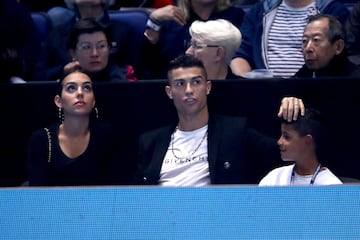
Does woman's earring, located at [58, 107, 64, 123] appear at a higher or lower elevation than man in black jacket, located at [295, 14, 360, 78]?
lower

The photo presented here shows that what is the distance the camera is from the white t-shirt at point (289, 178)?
3.55 m

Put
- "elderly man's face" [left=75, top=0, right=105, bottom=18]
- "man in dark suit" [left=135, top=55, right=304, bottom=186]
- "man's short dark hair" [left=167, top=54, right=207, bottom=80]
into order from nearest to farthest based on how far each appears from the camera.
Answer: "man in dark suit" [left=135, top=55, right=304, bottom=186]
"man's short dark hair" [left=167, top=54, right=207, bottom=80]
"elderly man's face" [left=75, top=0, right=105, bottom=18]

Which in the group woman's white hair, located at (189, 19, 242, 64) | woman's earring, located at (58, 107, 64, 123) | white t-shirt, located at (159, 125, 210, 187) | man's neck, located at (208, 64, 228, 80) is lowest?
white t-shirt, located at (159, 125, 210, 187)

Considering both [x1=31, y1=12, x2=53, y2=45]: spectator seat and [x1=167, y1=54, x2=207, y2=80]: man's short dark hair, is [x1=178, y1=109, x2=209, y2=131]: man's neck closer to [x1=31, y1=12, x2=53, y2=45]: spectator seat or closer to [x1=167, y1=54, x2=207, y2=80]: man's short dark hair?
[x1=167, y1=54, x2=207, y2=80]: man's short dark hair

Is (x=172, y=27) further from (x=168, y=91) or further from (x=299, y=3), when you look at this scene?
(x=168, y=91)

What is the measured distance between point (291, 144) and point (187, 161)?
44 centimetres

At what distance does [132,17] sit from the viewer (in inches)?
196

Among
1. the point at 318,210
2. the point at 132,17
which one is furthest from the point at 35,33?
the point at 318,210

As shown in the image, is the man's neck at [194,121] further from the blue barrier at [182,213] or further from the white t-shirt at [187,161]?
the blue barrier at [182,213]

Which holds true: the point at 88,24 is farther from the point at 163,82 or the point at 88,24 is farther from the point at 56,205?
the point at 56,205

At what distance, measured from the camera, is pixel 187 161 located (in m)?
3.86

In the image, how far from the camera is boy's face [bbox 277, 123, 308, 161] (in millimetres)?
3645

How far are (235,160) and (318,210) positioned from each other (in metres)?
0.71

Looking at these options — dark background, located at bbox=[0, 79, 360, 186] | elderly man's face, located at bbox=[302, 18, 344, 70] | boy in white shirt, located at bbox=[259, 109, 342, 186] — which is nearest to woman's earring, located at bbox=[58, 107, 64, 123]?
dark background, located at bbox=[0, 79, 360, 186]
